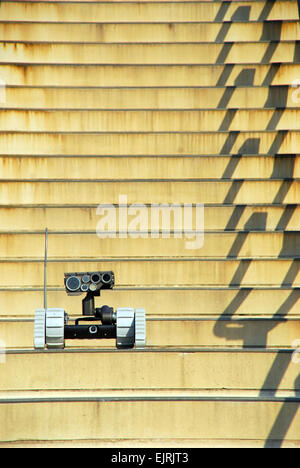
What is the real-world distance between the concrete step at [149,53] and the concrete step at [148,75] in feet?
0.97

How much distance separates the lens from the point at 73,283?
8.05 meters

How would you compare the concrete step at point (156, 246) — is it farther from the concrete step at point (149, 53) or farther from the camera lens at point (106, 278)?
the concrete step at point (149, 53)

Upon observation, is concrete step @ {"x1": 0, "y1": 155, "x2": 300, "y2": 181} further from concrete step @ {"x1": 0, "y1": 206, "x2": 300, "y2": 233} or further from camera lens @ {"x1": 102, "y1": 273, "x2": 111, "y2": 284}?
camera lens @ {"x1": 102, "y1": 273, "x2": 111, "y2": 284}

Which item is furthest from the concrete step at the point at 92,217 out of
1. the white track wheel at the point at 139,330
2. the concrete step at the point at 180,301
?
the white track wheel at the point at 139,330

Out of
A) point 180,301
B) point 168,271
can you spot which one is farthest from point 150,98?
point 180,301

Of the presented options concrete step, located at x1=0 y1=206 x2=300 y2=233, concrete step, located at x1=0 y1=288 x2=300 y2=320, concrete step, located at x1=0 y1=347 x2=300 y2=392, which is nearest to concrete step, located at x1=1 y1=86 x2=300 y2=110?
concrete step, located at x1=0 y1=206 x2=300 y2=233

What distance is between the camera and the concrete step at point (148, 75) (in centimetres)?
1301

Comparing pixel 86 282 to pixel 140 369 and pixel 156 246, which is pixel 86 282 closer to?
pixel 140 369

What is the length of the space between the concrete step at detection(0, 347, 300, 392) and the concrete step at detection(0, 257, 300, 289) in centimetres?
137

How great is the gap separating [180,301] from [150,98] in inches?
154

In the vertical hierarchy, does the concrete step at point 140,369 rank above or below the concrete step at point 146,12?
below

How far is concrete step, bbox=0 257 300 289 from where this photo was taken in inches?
421

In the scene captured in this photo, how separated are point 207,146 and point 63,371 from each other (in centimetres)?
438

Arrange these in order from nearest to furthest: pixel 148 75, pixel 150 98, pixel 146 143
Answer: pixel 146 143 → pixel 150 98 → pixel 148 75
